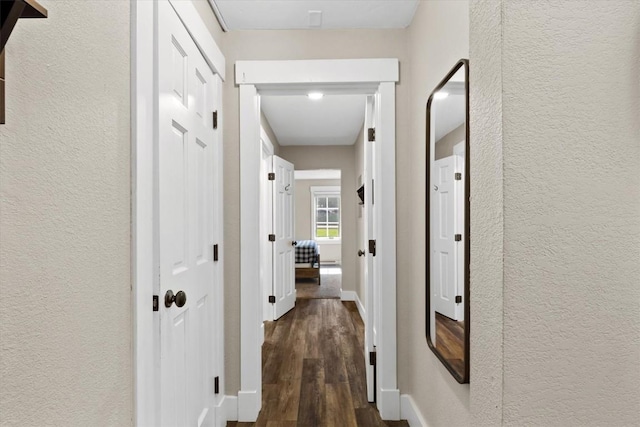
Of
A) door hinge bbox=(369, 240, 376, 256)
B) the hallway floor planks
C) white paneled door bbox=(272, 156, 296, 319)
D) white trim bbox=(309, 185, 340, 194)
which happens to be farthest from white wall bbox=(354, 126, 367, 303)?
white trim bbox=(309, 185, 340, 194)

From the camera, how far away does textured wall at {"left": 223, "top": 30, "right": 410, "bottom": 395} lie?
2213 mm

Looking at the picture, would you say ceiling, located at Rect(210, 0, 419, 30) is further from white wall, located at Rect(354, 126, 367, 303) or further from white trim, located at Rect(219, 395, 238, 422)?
white wall, located at Rect(354, 126, 367, 303)

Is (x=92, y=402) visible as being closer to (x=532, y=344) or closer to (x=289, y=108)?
(x=532, y=344)

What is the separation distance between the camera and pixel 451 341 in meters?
1.55

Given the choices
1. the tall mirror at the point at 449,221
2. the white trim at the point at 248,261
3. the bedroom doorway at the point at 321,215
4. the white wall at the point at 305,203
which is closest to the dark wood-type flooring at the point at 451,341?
the tall mirror at the point at 449,221

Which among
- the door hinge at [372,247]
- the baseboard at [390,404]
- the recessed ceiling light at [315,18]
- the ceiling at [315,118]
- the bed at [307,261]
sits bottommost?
the baseboard at [390,404]

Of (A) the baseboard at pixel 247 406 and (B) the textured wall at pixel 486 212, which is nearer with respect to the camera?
(B) the textured wall at pixel 486 212

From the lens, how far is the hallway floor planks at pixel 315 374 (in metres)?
2.27

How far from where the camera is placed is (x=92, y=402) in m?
0.95

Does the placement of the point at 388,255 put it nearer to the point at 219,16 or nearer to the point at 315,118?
the point at 219,16

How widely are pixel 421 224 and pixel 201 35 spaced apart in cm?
144

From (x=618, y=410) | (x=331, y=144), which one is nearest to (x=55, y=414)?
(x=618, y=410)

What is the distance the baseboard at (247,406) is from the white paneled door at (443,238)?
1228 mm

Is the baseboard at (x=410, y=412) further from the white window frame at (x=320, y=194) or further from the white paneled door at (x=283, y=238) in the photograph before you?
the white window frame at (x=320, y=194)
